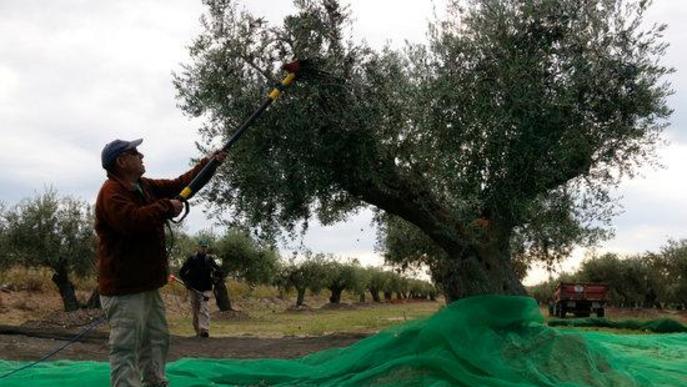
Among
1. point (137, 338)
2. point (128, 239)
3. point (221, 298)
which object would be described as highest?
point (221, 298)

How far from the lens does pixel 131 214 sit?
672 centimetres

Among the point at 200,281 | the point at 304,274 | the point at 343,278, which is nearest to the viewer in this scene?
the point at 200,281

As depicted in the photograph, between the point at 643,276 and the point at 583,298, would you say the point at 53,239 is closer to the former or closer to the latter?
the point at 583,298

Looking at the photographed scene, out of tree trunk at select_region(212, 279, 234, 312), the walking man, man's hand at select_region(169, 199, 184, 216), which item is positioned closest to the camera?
man's hand at select_region(169, 199, 184, 216)

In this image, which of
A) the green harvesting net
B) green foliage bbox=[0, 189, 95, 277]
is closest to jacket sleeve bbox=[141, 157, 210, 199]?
the green harvesting net

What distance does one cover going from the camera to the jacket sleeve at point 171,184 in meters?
8.09

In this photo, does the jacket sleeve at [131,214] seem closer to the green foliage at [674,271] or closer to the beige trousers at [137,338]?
the beige trousers at [137,338]

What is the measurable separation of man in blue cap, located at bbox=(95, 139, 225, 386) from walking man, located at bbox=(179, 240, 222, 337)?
10963mm

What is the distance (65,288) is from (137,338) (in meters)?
26.0

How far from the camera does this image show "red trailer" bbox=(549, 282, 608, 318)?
34.5 metres

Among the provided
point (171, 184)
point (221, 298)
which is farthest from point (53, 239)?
point (171, 184)

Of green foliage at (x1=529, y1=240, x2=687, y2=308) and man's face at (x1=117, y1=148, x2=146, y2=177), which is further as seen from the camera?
green foliage at (x1=529, y1=240, x2=687, y2=308)

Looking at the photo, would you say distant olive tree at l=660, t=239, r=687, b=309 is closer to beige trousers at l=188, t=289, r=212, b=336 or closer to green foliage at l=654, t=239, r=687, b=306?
green foliage at l=654, t=239, r=687, b=306

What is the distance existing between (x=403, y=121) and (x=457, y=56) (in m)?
1.30
